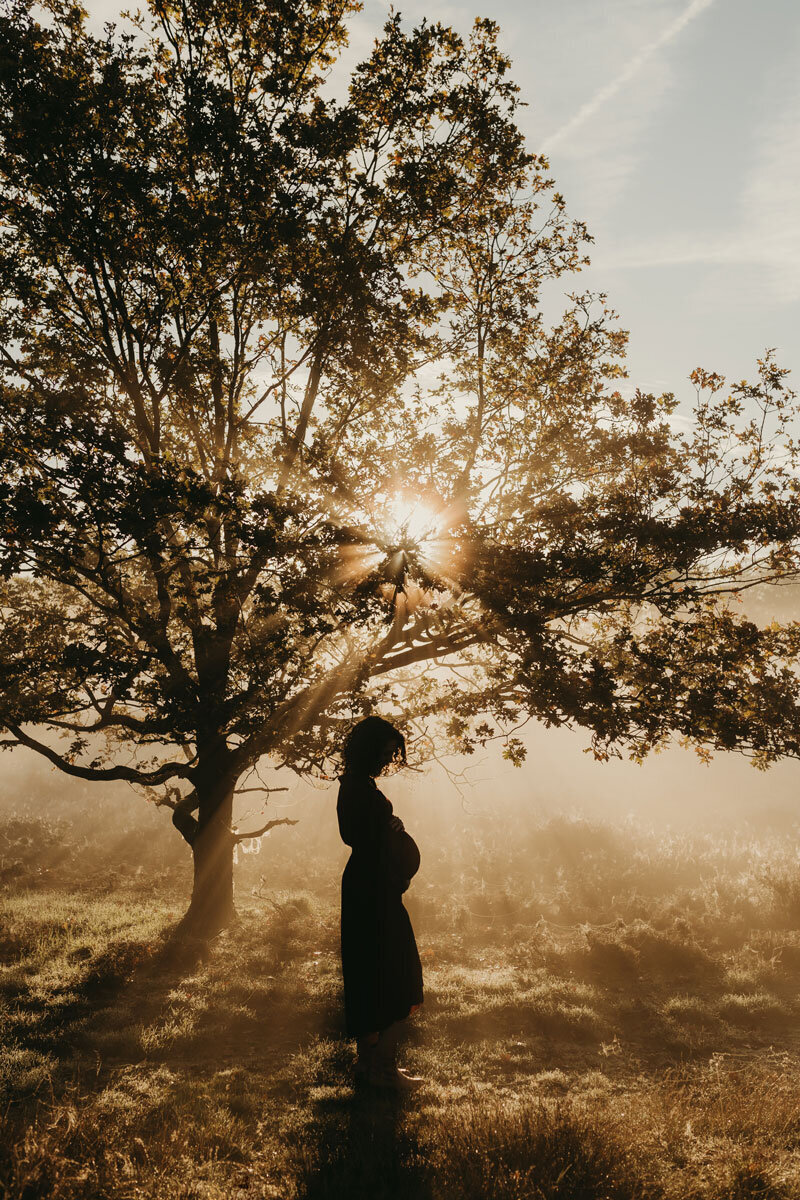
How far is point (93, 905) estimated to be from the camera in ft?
48.1

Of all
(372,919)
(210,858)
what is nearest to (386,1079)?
(372,919)

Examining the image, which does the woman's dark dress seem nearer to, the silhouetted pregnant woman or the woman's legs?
the silhouetted pregnant woman

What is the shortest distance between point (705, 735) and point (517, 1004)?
448 centimetres

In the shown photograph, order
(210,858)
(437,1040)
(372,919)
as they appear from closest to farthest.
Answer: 1. (372,919)
2. (437,1040)
3. (210,858)

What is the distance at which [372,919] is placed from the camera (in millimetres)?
5168

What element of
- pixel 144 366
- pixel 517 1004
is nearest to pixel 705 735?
pixel 517 1004

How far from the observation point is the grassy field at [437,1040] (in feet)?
13.2

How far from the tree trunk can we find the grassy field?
0.54m

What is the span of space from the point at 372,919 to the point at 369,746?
51.7 inches

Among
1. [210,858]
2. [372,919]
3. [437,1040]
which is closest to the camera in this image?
[372,919]

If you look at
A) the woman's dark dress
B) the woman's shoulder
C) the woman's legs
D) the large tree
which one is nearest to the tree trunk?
the large tree

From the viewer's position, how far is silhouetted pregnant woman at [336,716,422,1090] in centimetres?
513

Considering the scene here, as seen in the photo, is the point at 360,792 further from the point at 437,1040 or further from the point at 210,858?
the point at 210,858

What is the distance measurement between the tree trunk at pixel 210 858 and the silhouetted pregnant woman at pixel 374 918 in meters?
7.31
